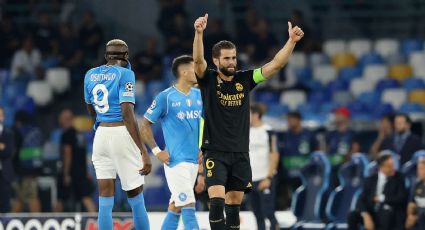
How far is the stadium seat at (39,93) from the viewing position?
25891mm

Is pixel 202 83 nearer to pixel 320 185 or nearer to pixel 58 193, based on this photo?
pixel 320 185

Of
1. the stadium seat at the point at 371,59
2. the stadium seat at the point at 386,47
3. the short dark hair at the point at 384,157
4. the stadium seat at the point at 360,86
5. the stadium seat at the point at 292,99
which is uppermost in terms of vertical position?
the stadium seat at the point at 386,47

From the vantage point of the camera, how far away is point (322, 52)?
85.6 feet

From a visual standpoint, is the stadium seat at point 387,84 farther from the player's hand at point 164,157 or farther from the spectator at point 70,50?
the player's hand at point 164,157

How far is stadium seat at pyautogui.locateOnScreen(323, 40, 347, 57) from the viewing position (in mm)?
25766

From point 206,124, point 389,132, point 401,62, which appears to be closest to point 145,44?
point 401,62

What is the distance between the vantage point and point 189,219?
45.3 ft

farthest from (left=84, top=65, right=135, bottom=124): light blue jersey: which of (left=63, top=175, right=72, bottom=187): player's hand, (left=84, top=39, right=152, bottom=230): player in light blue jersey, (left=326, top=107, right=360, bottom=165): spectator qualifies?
(left=63, top=175, right=72, bottom=187): player's hand

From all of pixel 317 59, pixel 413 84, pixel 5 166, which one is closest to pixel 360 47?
pixel 317 59

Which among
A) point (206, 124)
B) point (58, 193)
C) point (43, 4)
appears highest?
point (43, 4)

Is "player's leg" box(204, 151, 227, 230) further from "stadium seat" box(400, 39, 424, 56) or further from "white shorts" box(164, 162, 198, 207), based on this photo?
"stadium seat" box(400, 39, 424, 56)

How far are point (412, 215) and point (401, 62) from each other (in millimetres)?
8214

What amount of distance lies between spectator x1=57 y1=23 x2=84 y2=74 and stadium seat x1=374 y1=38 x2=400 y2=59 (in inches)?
243

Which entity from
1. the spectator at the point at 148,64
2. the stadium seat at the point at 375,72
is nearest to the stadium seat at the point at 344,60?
the stadium seat at the point at 375,72
